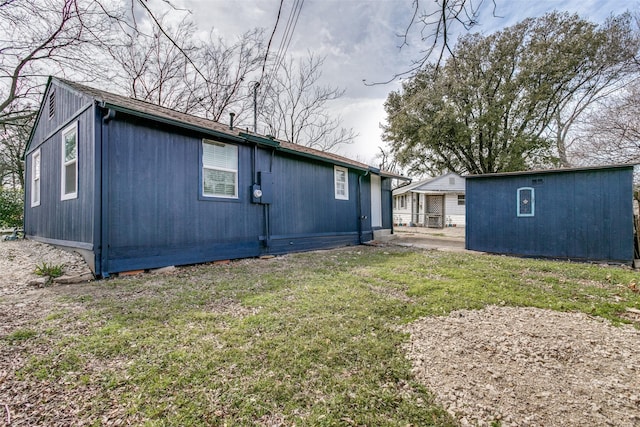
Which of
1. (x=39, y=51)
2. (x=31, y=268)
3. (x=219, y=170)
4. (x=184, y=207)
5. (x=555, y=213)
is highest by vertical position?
(x=39, y=51)

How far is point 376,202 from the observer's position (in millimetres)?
11070

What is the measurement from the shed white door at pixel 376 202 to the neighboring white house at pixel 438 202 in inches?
361

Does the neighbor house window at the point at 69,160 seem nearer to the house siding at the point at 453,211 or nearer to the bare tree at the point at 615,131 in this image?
the bare tree at the point at 615,131

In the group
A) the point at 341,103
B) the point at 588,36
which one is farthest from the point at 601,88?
→ the point at 341,103

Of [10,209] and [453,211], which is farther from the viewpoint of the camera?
[453,211]

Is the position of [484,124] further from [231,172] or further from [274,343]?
[274,343]

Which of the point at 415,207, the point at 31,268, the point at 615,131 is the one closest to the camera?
the point at 31,268

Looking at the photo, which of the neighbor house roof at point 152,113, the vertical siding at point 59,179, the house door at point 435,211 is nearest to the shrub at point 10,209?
the vertical siding at point 59,179

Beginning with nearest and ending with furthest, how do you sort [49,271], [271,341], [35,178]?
[271,341] < [49,271] < [35,178]

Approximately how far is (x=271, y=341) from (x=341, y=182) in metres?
7.15

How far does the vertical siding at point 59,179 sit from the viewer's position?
15.3 feet

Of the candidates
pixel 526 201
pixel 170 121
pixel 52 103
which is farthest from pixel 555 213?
pixel 52 103

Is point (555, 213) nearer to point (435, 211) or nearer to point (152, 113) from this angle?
point (152, 113)

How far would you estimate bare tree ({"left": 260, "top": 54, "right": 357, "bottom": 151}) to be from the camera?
57.4 feet
